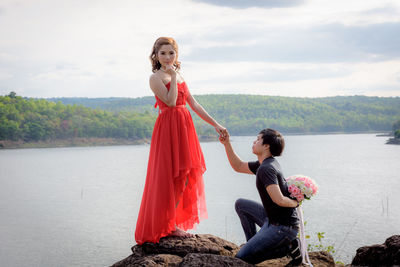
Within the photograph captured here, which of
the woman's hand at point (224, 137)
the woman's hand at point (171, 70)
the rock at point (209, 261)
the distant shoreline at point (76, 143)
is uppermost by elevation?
the woman's hand at point (171, 70)

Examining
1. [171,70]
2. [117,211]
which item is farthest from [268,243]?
[117,211]

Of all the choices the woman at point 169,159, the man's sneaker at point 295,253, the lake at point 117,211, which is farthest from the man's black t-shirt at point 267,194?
the lake at point 117,211

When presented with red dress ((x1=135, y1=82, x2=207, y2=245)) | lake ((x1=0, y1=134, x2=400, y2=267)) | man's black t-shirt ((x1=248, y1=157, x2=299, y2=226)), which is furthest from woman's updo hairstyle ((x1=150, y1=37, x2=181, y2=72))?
lake ((x1=0, y1=134, x2=400, y2=267))

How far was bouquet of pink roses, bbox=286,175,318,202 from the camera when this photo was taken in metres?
3.94

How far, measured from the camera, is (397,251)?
4059 millimetres

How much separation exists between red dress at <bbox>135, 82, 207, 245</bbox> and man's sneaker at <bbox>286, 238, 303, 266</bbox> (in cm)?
112

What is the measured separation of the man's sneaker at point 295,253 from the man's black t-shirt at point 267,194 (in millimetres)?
193

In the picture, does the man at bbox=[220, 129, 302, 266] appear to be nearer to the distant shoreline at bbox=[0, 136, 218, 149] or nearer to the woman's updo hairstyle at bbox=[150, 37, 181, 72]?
the woman's updo hairstyle at bbox=[150, 37, 181, 72]

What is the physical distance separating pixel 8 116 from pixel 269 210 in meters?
88.1

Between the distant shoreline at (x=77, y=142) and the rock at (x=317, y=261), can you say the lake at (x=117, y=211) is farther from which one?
the distant shoreline at (x=77, y=142)

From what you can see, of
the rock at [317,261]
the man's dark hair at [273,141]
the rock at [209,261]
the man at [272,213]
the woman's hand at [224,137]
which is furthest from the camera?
the woman's hand at [224,137]

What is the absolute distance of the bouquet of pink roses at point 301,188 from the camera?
394cm

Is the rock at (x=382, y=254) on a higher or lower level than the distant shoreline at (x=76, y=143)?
higher

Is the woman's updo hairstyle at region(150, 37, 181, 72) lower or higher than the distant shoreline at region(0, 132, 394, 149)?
higher
